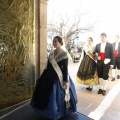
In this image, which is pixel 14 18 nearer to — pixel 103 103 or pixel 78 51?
pixel 103 103

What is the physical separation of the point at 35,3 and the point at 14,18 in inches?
30.5

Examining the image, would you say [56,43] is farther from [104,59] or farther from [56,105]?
[104,59]

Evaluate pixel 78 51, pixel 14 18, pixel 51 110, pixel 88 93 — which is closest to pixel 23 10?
pixel 14 18

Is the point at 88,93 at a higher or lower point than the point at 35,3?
lower

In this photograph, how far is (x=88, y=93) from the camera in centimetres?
443

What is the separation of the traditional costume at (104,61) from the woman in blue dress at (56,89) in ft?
5.16

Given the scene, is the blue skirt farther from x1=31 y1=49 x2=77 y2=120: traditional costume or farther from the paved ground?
the paved ground

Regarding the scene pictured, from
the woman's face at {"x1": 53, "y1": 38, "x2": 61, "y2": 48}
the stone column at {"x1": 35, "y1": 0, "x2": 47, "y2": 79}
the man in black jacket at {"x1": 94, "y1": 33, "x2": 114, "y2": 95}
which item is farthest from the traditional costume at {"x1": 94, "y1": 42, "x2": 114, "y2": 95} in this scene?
the woman's face at {"x1": 53, "y1": 38, "x2": 61, "y2": 48}

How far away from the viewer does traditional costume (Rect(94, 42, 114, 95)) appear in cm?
425

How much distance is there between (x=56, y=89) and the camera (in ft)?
9.33

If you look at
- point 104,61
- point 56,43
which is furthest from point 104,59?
point 56,43

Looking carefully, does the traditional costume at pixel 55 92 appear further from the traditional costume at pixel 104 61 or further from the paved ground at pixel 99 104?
the traditional costume at pixel 104 61

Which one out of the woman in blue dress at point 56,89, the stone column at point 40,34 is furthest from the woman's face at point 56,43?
the stone column at point 40,34

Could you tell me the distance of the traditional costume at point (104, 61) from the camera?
13.9 feet
